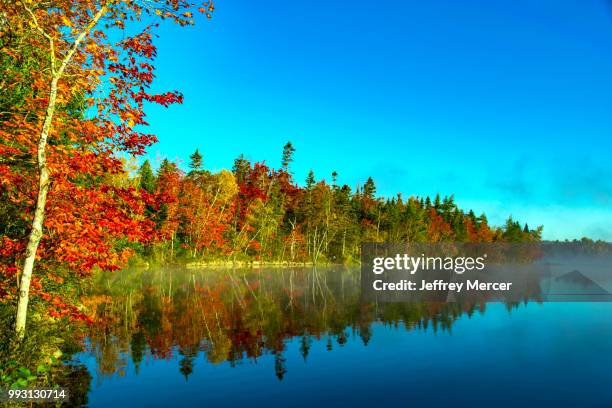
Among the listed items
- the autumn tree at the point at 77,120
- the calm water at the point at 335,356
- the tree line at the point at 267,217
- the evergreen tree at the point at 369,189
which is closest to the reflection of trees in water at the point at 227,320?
the calm water at the point at 335,356

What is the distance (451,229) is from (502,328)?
122162 mm

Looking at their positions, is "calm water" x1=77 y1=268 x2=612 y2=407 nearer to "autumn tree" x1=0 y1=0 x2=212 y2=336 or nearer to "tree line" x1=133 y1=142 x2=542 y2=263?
"autumn tree" x1=0 y1=0 x2=212 y2=336

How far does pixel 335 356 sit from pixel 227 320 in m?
9.21

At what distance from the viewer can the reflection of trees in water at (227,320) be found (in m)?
19.5

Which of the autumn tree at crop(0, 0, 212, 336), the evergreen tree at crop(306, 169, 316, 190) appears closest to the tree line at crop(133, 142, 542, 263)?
the evergreen tree at crop(306, 169, 316, 190)

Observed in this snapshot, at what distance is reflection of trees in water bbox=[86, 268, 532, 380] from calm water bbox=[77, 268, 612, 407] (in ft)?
0.28

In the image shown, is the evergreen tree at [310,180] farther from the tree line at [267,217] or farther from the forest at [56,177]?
the forest at [56,177]

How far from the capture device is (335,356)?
19.7 meters

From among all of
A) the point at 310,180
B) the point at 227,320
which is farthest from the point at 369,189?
the point at 227,320

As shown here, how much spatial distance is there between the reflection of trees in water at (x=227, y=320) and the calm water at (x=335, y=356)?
86 mm

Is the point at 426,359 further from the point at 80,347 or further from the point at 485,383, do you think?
the point at 80,347

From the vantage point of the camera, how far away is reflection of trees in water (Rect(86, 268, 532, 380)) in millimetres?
19500

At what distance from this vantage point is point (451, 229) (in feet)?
482

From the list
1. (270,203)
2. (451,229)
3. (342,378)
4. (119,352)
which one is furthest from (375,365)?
(451,229)
